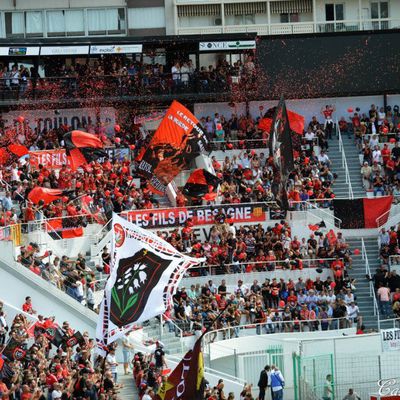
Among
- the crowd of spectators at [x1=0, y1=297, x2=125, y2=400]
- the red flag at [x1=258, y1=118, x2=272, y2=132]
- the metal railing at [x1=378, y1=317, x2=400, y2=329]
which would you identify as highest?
the red flag at [x1=258, y1=118, x2=272, y2=132]

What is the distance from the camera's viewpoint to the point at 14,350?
40719 millimetres

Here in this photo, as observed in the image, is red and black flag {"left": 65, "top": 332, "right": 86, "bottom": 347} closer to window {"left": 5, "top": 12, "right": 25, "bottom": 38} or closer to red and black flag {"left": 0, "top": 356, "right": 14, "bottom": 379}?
red and black flag {"left": 0, "top": 356, "right": 14, "bottom": 379}

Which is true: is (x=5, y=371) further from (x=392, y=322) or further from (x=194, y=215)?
(x=194, y=215)

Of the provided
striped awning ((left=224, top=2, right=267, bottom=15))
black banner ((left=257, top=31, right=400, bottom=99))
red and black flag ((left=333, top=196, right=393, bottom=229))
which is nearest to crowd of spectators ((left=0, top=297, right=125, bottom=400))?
red and black flag ((left=333, top=196, right=393, bottom=229))

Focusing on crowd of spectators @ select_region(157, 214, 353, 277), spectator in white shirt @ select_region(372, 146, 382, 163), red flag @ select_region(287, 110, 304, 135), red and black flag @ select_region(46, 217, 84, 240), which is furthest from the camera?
red flag @ select_region(287, 110, 304, 135)

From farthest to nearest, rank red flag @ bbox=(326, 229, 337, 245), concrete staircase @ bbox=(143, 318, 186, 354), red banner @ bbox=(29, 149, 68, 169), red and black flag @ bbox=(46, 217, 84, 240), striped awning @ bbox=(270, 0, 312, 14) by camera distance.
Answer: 1. striped awning @ bbox=(270, 0, 312, 14)
2. red banner @ bbox=(29, 149, 68, 169)
3. red flag @ bbox=(326, 229, 337, 245)
4. red and black flag @ bbox=(46, 217, 84, 240)
5. concrete staircase @ bbox=(143, 318, 186, 354)

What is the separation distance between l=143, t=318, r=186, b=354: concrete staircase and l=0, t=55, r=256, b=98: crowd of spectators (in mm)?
16070

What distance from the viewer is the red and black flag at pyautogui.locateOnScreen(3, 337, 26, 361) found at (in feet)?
133

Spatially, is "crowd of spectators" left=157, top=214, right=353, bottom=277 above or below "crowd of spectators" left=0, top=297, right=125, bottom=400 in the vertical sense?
above

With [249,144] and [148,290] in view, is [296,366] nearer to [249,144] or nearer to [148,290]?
[148,290]

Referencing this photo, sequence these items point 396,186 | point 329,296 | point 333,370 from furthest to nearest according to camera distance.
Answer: point 396,186 → point 329,296 → point 333,370

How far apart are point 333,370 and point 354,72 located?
22.8 m

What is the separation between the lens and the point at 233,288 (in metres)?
50.6

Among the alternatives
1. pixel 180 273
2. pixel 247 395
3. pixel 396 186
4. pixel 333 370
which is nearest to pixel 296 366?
pixel 333 370
